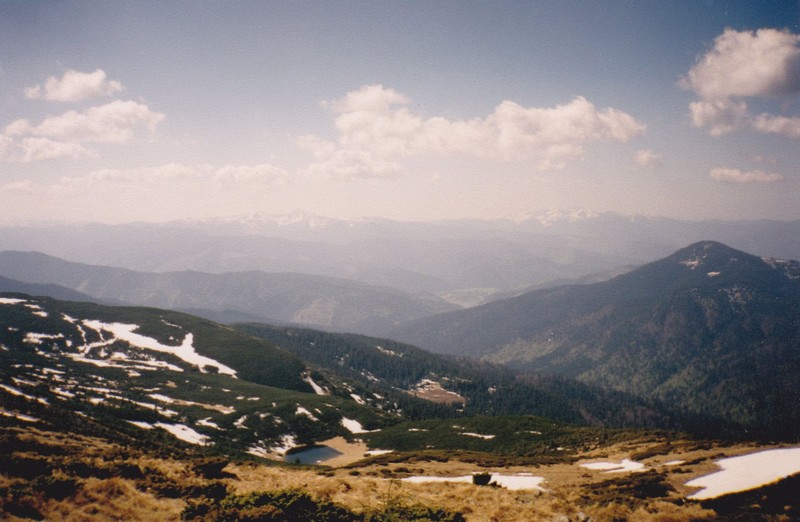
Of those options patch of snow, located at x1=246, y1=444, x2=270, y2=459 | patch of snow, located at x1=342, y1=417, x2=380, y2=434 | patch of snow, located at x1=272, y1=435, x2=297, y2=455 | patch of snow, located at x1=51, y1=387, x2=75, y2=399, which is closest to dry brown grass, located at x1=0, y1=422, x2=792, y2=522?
patch of snow, located at x1=246, y1=444, x2=270, y2=459

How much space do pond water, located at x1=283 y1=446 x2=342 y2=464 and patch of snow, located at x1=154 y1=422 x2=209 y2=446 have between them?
1713cm

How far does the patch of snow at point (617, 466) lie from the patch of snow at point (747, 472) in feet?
23.9

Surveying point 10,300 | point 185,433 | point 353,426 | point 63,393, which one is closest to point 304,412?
point 353,426

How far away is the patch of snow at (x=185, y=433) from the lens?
76.4 metres

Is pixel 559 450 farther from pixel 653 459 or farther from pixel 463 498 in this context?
pixel 463 498

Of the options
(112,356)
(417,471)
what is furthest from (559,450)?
(112,356)

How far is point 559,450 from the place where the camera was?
226 ft

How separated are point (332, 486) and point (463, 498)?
29.3 feet

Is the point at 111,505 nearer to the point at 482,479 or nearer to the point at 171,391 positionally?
the point at 482,479

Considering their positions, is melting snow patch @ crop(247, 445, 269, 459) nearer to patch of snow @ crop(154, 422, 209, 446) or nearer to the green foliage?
patch of snow @ crop(154, 422, 209, 446)

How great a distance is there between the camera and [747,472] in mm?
32000

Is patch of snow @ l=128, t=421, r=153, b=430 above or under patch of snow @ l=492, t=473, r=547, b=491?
under

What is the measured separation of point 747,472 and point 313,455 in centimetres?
7829

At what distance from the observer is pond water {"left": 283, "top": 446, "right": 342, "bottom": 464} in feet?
276
